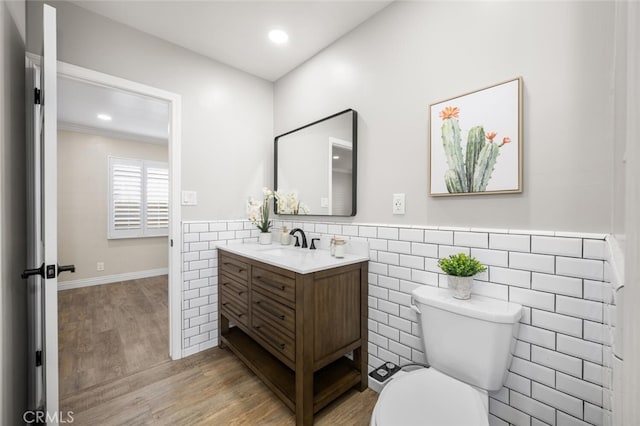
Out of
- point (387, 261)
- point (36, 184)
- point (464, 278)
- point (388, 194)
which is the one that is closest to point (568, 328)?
point (464, 278)

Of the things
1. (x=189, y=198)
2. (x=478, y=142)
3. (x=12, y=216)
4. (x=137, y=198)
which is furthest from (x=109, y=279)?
(x=478, y=142)

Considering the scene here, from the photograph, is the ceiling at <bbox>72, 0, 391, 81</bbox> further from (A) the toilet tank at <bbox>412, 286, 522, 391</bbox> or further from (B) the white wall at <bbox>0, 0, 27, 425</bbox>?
(A) the toilet tank at <bbox>412, 286, 522, 391</bbox>

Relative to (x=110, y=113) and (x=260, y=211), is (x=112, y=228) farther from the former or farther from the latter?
(x=260, y=211)

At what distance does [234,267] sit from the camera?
208 cm

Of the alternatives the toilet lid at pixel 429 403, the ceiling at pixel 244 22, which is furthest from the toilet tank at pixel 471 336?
the ceiling at pixel 244 22

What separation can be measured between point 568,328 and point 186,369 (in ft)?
7.66

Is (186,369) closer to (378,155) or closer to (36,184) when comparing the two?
(36,184)

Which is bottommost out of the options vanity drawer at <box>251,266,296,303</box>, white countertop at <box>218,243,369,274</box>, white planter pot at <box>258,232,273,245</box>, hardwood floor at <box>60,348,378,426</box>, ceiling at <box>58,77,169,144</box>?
hardwood floor at <box>60,348,378,426</box>

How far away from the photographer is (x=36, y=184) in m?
1.35

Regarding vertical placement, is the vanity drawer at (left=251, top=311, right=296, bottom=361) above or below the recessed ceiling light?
below

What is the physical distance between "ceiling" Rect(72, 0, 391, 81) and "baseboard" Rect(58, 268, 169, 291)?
388cm

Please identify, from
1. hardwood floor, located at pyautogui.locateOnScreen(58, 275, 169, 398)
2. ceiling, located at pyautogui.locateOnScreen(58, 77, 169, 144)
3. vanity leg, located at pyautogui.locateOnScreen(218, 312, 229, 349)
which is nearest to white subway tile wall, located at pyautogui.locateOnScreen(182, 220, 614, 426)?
vanity leg, located at pyautogui.locateOnScreen(218, 312, 229, 349)

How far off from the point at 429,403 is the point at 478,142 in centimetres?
118

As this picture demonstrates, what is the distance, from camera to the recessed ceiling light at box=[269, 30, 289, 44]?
1978 mm
